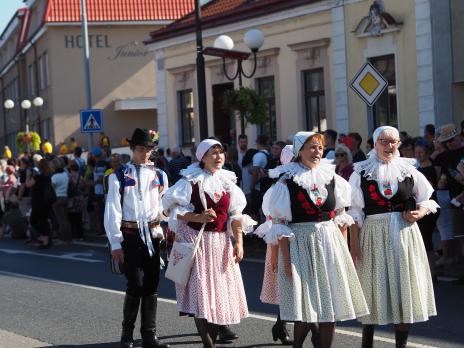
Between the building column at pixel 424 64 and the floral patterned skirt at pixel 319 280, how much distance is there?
565 inches

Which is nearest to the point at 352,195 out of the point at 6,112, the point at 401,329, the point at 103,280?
the point at 401,329

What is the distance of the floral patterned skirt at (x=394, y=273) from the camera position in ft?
25.9

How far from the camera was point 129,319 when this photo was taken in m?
8.93

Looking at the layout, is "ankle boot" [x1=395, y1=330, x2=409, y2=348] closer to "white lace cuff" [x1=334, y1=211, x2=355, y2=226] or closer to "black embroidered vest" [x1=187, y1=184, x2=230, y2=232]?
"white lace cuff" [x1=334, y1=211, x2=355, y2=226]

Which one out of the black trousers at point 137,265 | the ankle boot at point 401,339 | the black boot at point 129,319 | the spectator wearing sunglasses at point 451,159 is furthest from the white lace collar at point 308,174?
the spectator wearing sunglasses at point 451,159

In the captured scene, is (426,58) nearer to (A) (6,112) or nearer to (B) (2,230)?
(B) (2,230)

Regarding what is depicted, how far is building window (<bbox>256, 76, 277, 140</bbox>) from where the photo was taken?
89.4ft

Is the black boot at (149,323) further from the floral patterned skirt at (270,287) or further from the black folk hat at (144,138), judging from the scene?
the black folk hat at (144,138)

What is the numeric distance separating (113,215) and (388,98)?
15143mm

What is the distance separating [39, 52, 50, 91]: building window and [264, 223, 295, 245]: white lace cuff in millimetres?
40545

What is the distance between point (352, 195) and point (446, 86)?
14.2 metres

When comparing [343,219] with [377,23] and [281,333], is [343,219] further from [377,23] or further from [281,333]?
[377,23]

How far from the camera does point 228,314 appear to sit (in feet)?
27.2

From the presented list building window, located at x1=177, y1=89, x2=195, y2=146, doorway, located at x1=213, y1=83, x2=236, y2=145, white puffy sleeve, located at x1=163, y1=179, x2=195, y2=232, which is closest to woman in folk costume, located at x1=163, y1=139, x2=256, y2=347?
white puffy sleeve, located at x1=163, y1=179, x2=195, y2=232
